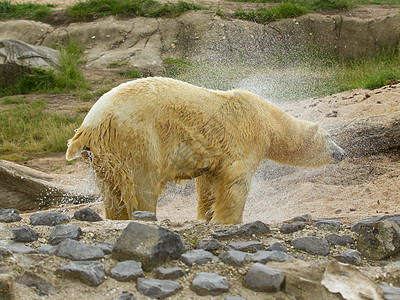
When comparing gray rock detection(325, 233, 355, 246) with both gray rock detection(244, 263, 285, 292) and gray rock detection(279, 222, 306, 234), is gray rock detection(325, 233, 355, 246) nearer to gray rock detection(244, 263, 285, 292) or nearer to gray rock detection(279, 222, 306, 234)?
gray rock detection(279, 222, 306, 234)

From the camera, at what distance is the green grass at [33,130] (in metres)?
9.20

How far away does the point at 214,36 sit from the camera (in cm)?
1472

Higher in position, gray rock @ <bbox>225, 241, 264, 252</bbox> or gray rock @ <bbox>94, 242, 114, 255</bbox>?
gray rock @ <bbox>94, 242, 114, 255</bbox>

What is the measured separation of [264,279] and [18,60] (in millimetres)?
11616

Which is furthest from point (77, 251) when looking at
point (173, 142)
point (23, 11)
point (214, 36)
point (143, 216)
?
point (23, 11)

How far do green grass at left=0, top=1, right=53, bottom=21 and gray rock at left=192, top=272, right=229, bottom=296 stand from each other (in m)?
15.5

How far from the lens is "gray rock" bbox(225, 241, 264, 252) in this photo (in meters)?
3.10

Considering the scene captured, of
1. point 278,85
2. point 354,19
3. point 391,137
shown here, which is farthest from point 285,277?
point 354,19

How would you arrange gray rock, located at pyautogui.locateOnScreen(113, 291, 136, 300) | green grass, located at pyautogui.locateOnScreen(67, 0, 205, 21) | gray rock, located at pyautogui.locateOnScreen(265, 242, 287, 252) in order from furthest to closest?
1. green grass, located at pyautogui.locateOnScreen(67, 0, 205, 21)
2. gray rock, located at pyautogui.locateOnScreen(265, 242, 287, 252)
3. gray rock, located at pyautogui.locateOnScreen(113, 291, 136, 300)

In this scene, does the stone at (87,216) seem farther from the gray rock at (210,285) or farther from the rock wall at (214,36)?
the rock wall at (214,36)

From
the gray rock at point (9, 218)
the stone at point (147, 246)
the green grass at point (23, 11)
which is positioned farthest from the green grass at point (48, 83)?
the stone at point (147, 246)

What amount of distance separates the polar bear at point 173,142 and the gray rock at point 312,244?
116 cm

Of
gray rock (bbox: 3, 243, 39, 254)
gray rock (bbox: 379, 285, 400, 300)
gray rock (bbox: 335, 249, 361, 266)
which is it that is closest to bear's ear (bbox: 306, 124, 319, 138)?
gray rock (bbox: 335, 249, 361, 266)

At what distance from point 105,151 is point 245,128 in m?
1.41
